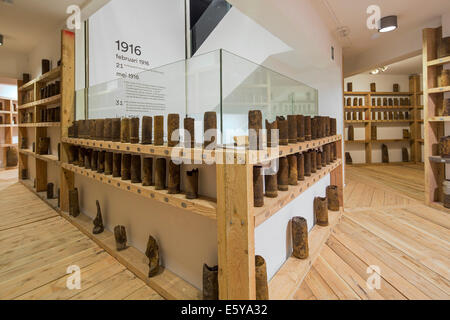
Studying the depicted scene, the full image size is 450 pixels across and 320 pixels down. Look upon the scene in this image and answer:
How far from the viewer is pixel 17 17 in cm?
285

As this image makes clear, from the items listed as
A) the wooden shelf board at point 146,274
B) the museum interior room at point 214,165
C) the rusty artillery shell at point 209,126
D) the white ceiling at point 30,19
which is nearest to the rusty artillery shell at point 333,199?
the museum interior room at point 214,165

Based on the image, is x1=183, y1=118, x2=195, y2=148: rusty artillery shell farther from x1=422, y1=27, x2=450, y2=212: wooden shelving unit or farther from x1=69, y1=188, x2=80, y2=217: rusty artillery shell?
x1=422, y1=27, x2=450, y2=212: wooden shelving unit

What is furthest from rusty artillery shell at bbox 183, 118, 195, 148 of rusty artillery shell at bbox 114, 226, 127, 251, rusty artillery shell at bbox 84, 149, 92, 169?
rusty artillery shell at bbox 84, 149, 92, 169

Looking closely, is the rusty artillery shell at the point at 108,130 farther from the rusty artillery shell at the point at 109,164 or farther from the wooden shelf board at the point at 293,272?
the wooden shelf board at the point at 293,272

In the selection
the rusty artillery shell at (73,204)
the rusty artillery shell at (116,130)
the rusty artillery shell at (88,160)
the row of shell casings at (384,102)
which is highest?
the row of shell casings at (384,102)

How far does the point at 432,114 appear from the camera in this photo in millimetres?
2902

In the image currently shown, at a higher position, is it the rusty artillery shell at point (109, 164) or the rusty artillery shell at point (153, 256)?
the rusty artillery shell at point (109, 164)

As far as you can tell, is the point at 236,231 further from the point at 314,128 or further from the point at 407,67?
the point at 407,67

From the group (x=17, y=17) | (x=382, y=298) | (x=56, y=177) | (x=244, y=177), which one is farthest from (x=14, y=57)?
(x=382, y=298)

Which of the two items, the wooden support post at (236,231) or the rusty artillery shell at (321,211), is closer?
the wooden support post at (236,231)

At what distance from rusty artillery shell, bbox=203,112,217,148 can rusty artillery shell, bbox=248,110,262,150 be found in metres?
0.16

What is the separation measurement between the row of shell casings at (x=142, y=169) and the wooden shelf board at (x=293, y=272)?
65cm

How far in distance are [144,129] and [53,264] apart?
1.13 m

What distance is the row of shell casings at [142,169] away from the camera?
118cm
